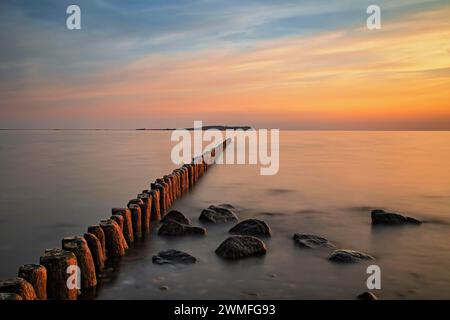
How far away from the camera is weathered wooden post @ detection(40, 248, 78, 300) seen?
4.66m

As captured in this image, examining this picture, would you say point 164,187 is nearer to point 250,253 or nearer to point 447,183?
point 250,253

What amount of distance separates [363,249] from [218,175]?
1250 centimetres

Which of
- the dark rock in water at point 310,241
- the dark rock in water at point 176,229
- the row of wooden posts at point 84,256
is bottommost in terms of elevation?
the dark rock in water at point 310,241

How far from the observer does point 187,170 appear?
1499 cm

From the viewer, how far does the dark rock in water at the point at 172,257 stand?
21.6 ft

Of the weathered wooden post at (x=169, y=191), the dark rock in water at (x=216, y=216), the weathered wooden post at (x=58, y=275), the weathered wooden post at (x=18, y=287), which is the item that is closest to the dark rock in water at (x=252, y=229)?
the dark rock in water at (x=216, y=216)

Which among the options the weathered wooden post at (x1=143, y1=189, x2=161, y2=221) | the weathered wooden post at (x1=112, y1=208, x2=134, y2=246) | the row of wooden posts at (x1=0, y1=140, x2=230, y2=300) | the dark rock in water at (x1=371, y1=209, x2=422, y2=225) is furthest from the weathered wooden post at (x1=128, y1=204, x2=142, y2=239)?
the dark rock in water at (x1=371, y1=209, x2=422, y2=225)

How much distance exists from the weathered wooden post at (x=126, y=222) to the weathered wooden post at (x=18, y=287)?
315 centimetres

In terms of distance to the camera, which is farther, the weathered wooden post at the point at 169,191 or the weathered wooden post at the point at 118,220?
the weathered wooden post at the point at 169,191

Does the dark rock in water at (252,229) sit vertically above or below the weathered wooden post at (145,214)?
below

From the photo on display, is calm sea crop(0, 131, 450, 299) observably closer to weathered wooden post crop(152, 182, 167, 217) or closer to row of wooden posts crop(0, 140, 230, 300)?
row of wooden posts crop(0, 140, 230, 300)

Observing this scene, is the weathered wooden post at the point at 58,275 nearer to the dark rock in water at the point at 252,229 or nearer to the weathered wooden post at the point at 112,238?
the weathered wooden post at the point at 112,238

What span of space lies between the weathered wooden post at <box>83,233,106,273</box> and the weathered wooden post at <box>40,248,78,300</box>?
3.32 feet
